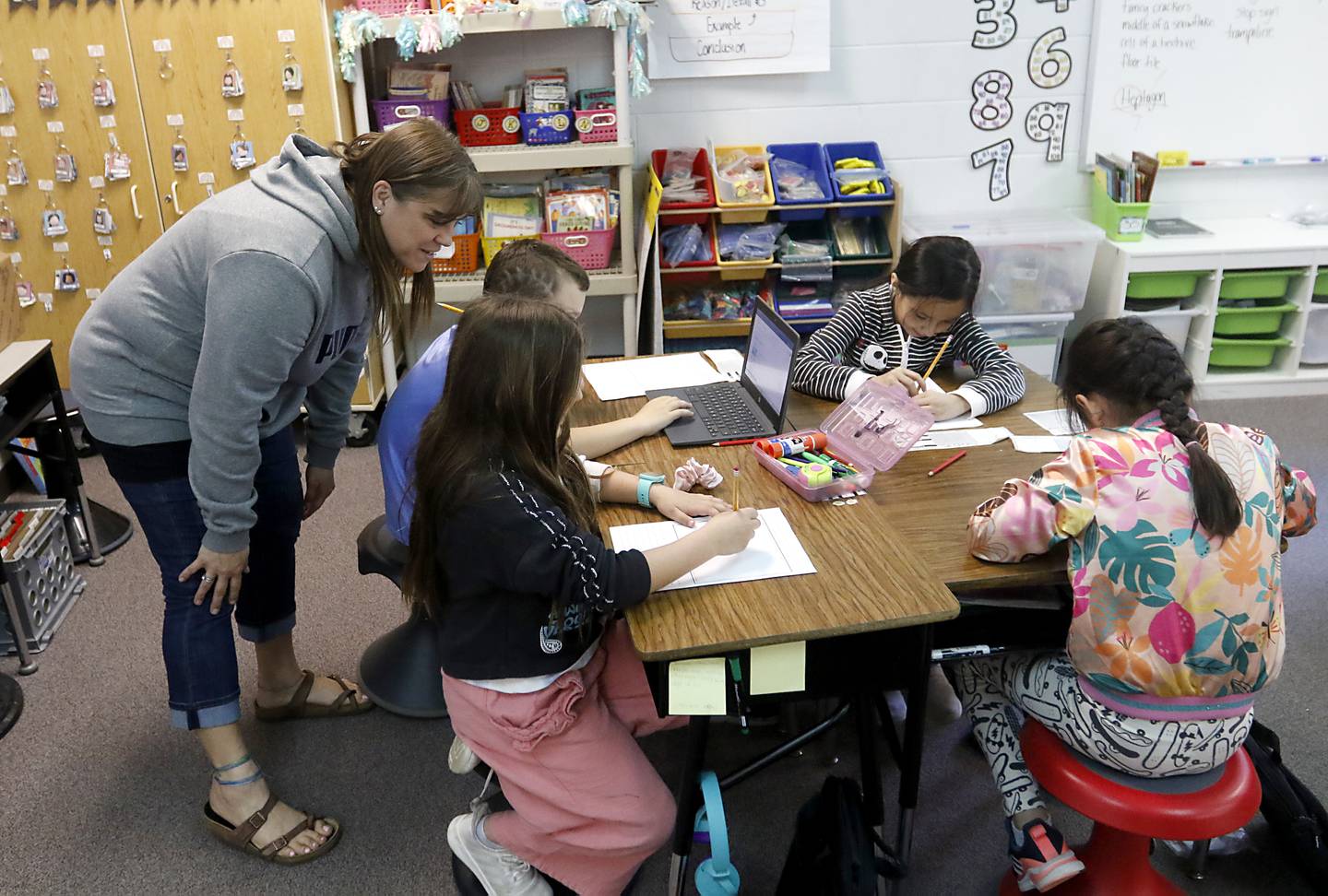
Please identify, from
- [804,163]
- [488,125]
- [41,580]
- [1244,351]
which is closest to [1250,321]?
[1244,351]

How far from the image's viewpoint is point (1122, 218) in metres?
3.65

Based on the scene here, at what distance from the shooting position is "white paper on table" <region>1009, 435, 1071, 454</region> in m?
1.87

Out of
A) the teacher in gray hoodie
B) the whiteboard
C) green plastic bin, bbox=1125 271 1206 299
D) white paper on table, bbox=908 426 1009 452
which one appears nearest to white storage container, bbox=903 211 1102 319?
green plastic bin, bbox=1125 271 1206 299

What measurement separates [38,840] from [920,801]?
1.59 metres

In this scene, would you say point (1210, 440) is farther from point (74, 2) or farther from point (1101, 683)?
point (74, 2)

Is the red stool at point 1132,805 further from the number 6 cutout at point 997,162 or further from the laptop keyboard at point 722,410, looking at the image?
the number 6 cutout at point 997,162

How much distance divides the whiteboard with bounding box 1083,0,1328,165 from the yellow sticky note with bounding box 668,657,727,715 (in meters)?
3.16

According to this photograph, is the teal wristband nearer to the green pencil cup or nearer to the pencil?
the pencil

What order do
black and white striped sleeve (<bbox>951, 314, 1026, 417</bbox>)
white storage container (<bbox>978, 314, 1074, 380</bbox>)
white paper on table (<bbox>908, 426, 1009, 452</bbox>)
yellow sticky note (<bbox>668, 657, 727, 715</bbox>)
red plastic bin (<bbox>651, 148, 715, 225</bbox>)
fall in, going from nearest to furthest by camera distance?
yellow sticky note (<bbox>668, 657, 727, 715</bbox>)
white paper on table (<bbox>908, 426, 1009, 452</bbox>)
black and white striped sleeve (<bbox>951, 314, 1026, 417</bbox>)
red plastic bin (<bbox>651, 148, 715, 225</bbox>)
white storage container (<bbox>978, 314, 1074, 380</bbox>)

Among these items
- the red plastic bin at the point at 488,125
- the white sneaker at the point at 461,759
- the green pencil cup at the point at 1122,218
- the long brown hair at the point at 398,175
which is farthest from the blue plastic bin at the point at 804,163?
the white sneaker at the point at 461,759

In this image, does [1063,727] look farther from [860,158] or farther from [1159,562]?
[860,158]

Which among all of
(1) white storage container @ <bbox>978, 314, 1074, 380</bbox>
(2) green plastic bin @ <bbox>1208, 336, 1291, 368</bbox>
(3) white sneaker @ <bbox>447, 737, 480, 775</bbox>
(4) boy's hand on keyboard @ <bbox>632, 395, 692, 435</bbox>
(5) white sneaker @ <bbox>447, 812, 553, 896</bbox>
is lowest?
(3) white sneaker @ <bbox>447, 737, 480, 775</bbox>

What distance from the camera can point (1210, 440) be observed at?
4.59ft

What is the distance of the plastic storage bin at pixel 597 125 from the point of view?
3.32 meters
